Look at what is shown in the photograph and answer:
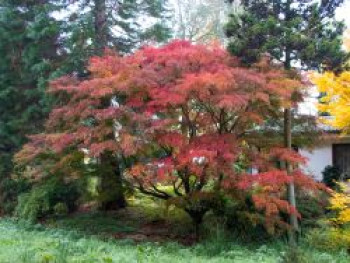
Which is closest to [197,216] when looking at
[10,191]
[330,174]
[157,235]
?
[157,235]

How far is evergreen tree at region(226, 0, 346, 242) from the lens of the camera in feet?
33.4

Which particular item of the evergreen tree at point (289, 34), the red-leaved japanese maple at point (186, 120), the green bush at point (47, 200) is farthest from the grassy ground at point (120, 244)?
the evergreen tree at point (289, 34)

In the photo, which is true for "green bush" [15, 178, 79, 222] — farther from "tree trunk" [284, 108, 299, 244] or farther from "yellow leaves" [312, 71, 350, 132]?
"yellow leaves" [312, 71, 350, 132]

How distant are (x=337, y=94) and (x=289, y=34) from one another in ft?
5.80

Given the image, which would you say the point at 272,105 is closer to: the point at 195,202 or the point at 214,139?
the point at 214,139

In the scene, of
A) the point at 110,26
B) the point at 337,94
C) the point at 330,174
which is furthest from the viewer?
the point at 330,174

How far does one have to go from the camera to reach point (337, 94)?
31.1 feet

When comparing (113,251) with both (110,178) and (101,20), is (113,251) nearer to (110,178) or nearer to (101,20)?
(110,178)

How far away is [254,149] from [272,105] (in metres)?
1.07

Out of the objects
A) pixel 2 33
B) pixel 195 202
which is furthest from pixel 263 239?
pixel 2 33

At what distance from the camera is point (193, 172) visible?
373 inches

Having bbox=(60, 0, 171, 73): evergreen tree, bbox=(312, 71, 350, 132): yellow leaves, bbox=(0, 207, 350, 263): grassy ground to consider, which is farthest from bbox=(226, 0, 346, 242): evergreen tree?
bbox=(60, 0, 171, 73): evergreen tree

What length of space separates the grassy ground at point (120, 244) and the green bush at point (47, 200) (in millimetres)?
414

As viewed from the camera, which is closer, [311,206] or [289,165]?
→ [289,165]
